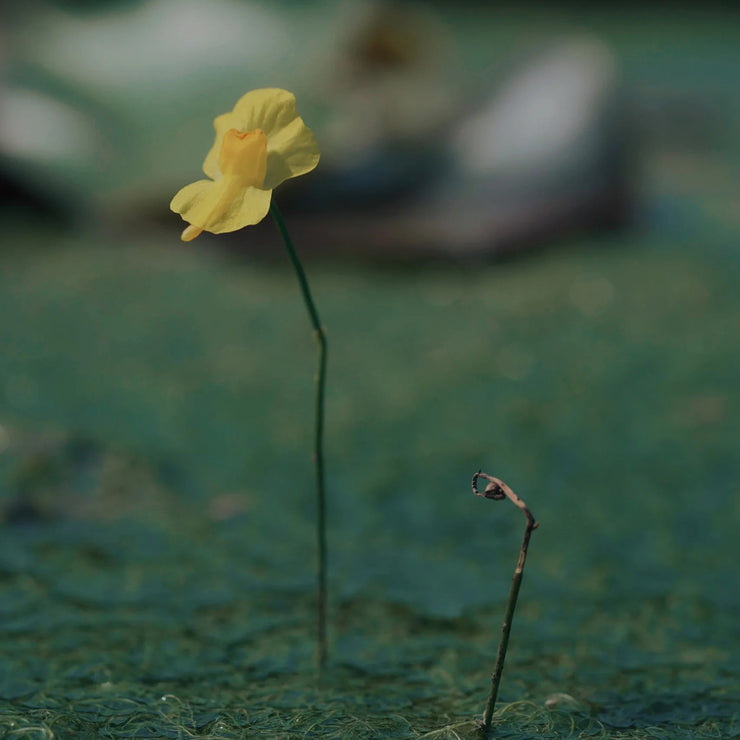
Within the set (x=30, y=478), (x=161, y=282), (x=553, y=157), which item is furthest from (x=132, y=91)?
(x=30, y=478)

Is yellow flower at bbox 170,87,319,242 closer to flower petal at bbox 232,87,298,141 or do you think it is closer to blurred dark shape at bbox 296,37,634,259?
flower petal at bbox 232,87,298,141

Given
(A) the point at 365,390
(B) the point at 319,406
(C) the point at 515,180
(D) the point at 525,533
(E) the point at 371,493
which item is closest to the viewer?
(D) the point at 525,533

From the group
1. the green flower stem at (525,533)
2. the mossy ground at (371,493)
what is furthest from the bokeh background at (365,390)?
the green flower stem at (525,533)

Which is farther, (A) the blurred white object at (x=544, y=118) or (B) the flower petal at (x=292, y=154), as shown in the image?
(A) the blurred white object at (x=544, y=118)

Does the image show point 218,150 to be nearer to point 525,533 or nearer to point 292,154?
point 292,154

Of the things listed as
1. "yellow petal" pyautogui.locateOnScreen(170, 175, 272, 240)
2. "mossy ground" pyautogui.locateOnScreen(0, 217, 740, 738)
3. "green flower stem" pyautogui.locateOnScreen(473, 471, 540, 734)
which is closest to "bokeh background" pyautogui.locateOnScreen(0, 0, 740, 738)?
"mossy ground" pyautogui.locateOnScreen(0, 217, 740, 738)

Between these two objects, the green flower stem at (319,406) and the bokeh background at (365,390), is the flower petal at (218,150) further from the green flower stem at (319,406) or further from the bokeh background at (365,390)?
the bokeh background at (365,390)

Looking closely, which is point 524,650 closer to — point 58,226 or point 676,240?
point 676,240

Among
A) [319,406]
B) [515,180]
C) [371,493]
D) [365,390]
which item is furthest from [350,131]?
[319,406]
